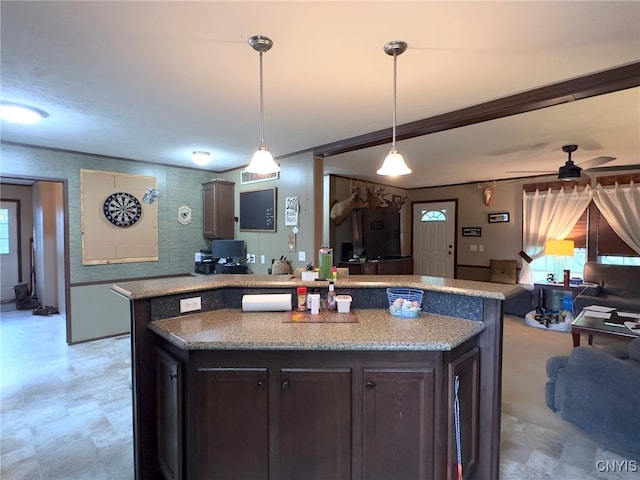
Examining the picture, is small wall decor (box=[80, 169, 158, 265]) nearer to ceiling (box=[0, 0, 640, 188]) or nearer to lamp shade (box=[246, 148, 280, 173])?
ceiling (box=[0, 0, 640, 188])

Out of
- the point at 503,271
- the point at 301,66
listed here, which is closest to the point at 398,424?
the point at 301,66

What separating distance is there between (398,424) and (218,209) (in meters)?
4.42

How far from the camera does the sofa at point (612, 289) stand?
184 inches

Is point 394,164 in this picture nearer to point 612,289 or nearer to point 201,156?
point 201,156

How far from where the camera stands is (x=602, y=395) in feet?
7.29

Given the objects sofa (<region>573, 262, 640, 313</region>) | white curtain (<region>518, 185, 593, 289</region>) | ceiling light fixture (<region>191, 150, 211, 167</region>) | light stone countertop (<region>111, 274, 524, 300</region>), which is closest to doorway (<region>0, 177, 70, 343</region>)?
ceiling light fixture (<region>191, 150, 211, 167</region>)

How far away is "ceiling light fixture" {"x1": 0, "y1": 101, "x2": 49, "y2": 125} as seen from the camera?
2.81 metres

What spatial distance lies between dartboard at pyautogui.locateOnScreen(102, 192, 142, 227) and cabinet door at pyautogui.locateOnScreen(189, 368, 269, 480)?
12.7 feet

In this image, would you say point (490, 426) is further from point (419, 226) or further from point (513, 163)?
point (419, 226)

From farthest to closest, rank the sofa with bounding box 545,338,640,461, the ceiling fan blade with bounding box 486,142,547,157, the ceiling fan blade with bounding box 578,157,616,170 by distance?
the ceiling fan blade with bounding box 486,142,547,157, the ceiling fan blade with bounding box 578,157,616,170, the sofa with bounding box 545,338,640,461

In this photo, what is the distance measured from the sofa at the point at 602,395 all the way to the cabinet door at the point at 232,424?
2.13 meters

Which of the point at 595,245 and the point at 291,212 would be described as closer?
the point at 291,212

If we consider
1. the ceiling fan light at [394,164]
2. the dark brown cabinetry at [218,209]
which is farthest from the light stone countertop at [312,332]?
the dark brown cabinetry at [218,209]

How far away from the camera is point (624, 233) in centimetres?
539
